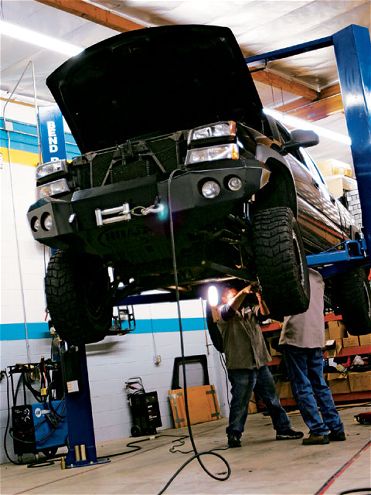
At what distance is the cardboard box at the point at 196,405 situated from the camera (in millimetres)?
9203

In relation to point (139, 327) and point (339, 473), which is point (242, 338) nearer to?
point (339, 473)

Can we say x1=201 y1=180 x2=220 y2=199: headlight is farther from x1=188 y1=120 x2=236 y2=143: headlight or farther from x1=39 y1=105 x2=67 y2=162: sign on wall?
x1=39 y1=105 x2=67 y2=162: sign on wall

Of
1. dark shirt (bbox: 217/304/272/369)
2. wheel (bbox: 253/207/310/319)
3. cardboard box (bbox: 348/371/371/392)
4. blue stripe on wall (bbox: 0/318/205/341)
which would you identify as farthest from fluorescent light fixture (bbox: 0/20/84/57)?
cardboard box (bbox: 348/371/371/392)

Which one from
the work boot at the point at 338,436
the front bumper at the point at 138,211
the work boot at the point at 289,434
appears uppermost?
the front bumper at the point at 138,211

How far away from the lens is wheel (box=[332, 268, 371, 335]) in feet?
19.6

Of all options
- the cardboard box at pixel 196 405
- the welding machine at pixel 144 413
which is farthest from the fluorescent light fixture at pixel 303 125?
the welding machine at pixel 144 413

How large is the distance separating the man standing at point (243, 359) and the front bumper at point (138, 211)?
1944 millimetres

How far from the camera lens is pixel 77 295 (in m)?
4.15

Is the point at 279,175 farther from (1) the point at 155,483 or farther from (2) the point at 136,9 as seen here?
(2) the point at 136,9

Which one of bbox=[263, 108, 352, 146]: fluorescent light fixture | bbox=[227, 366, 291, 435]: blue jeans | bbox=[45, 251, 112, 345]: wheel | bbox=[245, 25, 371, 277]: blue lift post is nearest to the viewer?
bbox=[45, 251, 112, 345]: wheel

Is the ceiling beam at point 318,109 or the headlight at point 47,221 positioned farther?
the ceiling beam at point 318,109

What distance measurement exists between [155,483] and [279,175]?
216cm

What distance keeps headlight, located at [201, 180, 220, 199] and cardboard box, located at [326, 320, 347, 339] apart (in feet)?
18.6

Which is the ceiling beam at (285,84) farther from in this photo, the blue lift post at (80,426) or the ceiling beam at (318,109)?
the blue lift post at (80,426)
